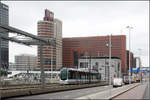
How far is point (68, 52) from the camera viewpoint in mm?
123438

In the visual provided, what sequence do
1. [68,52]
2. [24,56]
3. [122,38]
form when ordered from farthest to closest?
1. [24,56]
2. [68,52]
3. [122,38]

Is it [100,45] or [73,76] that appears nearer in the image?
[73,76]

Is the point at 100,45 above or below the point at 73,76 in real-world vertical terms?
above

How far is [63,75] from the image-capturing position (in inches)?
1875

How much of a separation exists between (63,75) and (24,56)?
107696 mm

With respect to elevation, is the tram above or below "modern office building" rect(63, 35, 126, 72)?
below

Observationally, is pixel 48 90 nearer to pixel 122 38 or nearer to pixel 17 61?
pixel 122 38

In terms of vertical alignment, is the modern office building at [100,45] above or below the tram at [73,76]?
above

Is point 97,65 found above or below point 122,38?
below

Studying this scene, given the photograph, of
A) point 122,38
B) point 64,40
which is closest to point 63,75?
point 122,38

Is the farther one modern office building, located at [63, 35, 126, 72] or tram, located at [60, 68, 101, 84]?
modern office building, located at [63, 35, 126, 72]

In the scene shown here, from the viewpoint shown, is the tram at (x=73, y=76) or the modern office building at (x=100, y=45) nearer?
the tram at (x=73, y=76)

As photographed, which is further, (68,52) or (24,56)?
(24,56)

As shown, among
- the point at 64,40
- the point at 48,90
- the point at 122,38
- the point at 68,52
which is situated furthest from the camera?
the point at 68,52
